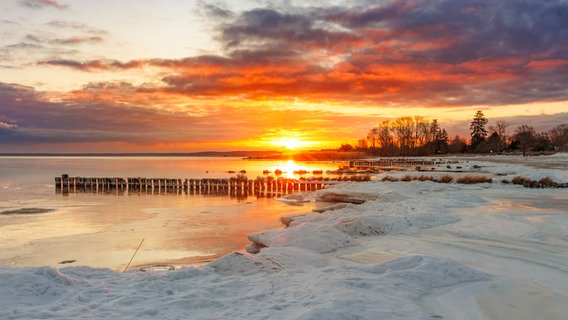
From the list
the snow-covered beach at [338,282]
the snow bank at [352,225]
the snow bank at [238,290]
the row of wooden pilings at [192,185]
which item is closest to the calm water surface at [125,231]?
the snow bank at [352,225]

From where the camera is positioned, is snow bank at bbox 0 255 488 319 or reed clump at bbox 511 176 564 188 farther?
reed clump at bbox 511 176 564 188

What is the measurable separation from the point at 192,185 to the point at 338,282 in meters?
30.0

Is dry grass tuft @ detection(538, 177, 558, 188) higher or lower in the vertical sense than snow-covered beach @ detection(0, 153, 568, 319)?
higher

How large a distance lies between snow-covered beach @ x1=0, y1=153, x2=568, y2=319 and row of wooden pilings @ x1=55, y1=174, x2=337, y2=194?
21632mm

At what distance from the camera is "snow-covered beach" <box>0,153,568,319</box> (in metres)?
5.77

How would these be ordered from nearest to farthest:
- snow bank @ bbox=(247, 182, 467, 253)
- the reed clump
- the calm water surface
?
snow bank @ bbox=(247, 182, 467, 253), the calm water surface, the reed clump

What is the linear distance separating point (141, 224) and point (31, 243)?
435 cm

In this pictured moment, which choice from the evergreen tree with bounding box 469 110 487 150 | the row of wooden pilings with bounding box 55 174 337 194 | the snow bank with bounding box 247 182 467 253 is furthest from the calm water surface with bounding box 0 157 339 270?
the evergreen tree with bounding box 469 110 487 150

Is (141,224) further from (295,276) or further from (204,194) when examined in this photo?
(204,194)

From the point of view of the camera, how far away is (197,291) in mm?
6723

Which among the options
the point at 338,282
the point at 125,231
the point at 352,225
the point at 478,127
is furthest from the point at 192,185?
the point at 478,127

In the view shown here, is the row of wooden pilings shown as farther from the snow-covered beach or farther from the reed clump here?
the snow-covered beach

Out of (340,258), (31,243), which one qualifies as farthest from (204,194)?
(340,258)

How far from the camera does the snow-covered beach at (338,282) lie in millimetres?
5773
